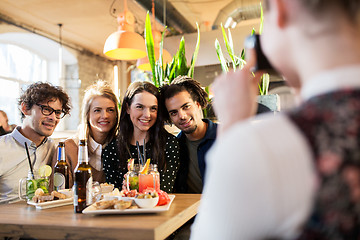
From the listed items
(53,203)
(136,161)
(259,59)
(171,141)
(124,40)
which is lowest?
(53,203)

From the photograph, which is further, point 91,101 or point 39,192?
point 91,101

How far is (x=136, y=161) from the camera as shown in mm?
2068

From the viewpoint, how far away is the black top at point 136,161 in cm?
201

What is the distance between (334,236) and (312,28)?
293 mm

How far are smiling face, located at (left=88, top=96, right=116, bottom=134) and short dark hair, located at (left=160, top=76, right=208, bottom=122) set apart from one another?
0.39 meters

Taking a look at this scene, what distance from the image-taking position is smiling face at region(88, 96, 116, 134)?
90.0 inches

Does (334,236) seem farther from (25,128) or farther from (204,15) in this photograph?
(204,15)

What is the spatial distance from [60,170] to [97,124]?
2.24 ft

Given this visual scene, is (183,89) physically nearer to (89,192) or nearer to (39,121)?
(39,121)

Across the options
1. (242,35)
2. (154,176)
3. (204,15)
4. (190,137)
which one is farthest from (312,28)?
(204,15)

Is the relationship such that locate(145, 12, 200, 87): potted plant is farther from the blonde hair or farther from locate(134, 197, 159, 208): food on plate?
locate(134, 197, 159, 208): food on plate

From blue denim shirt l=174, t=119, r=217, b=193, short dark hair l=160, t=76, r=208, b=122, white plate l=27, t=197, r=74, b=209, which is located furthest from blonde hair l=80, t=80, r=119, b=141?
white plate l=27, t=197, r=74, b=209

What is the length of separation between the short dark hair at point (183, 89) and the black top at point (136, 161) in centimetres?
31

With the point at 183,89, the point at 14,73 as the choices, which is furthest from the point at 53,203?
the point at 14,73
